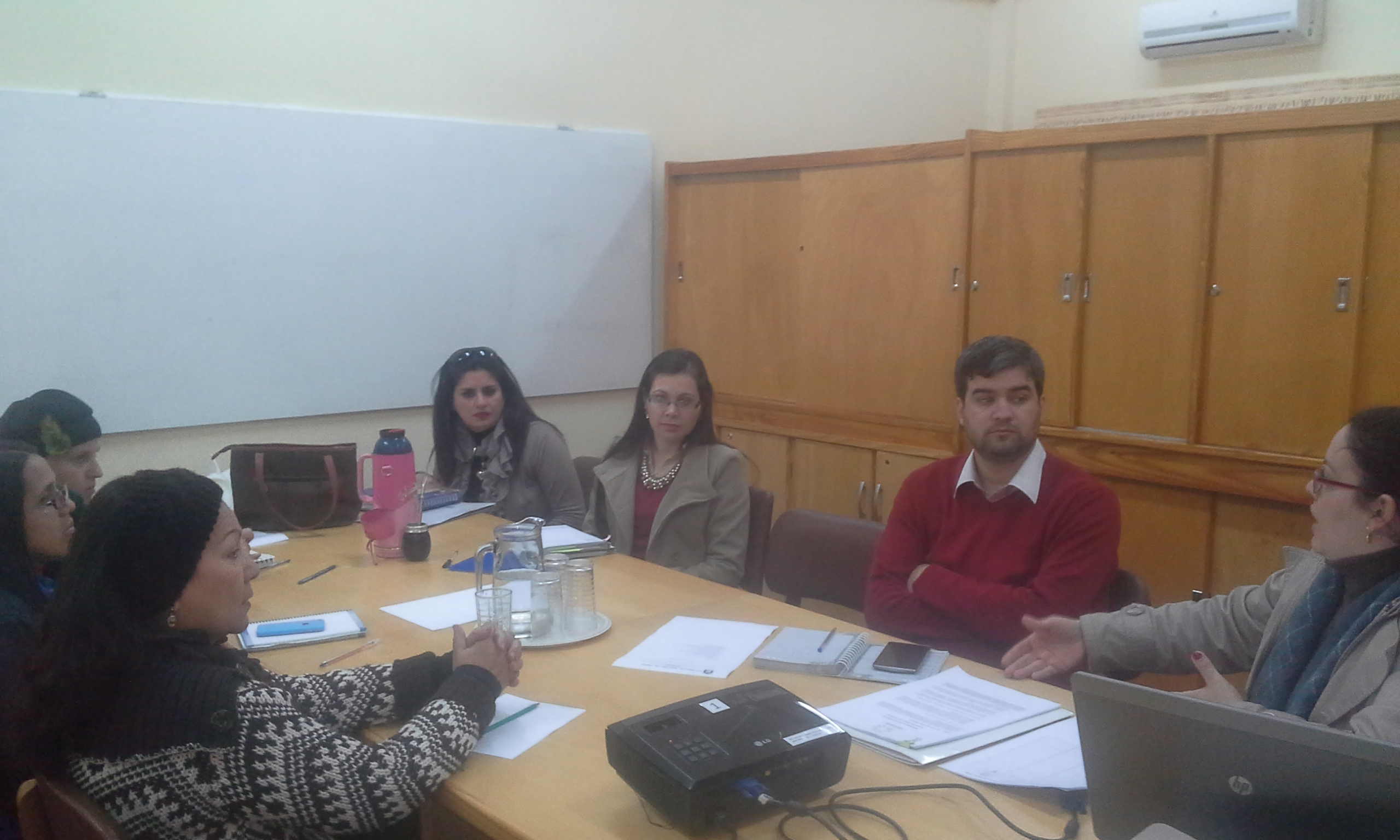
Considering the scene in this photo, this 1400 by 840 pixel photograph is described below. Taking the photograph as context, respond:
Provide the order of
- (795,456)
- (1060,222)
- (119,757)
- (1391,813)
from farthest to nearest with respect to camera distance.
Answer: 1. (795,456)
2. (1060,222)
3. (119,757)
4. (1391,813)

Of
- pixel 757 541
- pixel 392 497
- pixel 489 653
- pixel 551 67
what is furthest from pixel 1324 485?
pixel 551 67

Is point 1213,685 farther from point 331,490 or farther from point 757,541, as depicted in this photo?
point 331,490

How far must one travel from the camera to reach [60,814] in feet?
3.82

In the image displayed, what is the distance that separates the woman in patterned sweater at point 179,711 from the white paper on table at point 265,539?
144 centimetres

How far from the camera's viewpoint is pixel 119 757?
46.0 inches

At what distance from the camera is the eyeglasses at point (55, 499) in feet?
5.67

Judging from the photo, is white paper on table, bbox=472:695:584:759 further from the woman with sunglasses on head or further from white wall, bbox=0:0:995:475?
white wall, bbox=0:0:995:475

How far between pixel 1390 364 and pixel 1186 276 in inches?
23.5

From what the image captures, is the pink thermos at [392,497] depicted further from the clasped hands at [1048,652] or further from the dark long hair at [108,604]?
the clasped hands at [1048,652]

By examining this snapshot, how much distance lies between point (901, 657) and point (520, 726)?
646 millimetres

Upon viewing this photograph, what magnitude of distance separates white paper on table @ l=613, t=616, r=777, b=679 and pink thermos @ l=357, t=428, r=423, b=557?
0.91 meters

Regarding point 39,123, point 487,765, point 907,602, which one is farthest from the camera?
point 39,123

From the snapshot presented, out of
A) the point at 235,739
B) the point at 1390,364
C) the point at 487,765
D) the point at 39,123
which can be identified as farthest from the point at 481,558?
the point at 1390,364

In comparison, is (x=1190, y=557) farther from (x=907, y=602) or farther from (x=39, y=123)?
(x=39, y=123)
